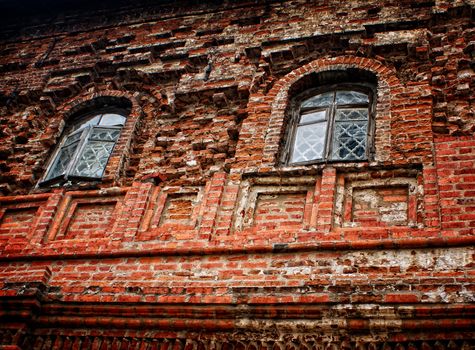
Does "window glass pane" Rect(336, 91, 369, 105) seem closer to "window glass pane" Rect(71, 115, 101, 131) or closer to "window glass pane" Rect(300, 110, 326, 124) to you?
"window glass pane" Rect(300, 110, 326, 124)

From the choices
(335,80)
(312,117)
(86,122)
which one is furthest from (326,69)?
(86,122)

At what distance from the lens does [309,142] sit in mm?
6156

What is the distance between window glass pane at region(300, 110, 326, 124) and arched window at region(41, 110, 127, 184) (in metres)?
2.46

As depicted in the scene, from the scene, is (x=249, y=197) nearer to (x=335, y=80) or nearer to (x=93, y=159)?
(x=335, y=80)

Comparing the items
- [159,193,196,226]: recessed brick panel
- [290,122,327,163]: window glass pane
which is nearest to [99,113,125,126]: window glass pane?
[159,193,196,226]: recessed brick panel

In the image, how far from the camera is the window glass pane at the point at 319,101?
6618 millimetres

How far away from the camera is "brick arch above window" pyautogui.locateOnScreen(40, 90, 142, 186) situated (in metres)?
6.88

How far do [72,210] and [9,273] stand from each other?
0.93m

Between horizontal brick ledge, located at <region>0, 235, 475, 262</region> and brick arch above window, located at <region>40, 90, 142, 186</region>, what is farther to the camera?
brick arch above window, located at <region>40, 90, 142, 186</region>

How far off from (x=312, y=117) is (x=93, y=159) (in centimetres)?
279

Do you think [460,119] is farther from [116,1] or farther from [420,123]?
[116,1]

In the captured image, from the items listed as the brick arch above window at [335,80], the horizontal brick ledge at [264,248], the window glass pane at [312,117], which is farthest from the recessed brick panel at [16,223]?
the window glass pane at [312,117]

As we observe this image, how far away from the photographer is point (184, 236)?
17.1 ft

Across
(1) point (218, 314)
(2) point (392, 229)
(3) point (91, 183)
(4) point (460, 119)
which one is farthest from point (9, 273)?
(4) point (460, 119)
